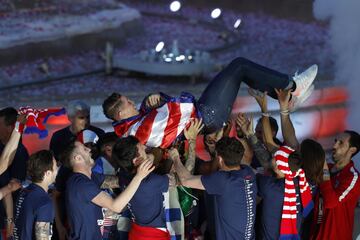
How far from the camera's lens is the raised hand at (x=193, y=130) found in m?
3.22

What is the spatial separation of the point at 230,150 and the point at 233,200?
221mm

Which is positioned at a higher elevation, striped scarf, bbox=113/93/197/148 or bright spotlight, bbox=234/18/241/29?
bright spotlight, bbox=234/18/241/29

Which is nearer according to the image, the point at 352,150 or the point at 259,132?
the point at 352,150

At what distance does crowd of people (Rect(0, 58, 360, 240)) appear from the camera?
9.40ft

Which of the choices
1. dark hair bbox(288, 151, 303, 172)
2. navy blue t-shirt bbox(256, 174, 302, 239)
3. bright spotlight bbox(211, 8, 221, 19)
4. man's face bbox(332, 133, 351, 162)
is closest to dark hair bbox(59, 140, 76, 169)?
navy blue t-shirt bbox(256, 174, 302, 239)

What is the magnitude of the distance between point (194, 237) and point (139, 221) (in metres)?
0.39

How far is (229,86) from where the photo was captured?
354 cm

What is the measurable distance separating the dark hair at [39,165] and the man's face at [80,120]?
34.6 inches

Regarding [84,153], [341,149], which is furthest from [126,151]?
[341,149]

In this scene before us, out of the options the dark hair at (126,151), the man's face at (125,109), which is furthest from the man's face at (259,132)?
the dark hair at (126,151)

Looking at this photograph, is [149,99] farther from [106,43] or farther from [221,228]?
[106,43]

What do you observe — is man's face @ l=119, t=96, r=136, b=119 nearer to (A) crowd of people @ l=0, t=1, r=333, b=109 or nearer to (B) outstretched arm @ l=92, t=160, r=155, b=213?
(B) outstretched arm @ l=92, t=160, r=155, b=213

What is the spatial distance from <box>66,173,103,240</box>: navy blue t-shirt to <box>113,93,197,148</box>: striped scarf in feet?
1.29

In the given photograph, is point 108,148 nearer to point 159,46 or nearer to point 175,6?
point 159,46
